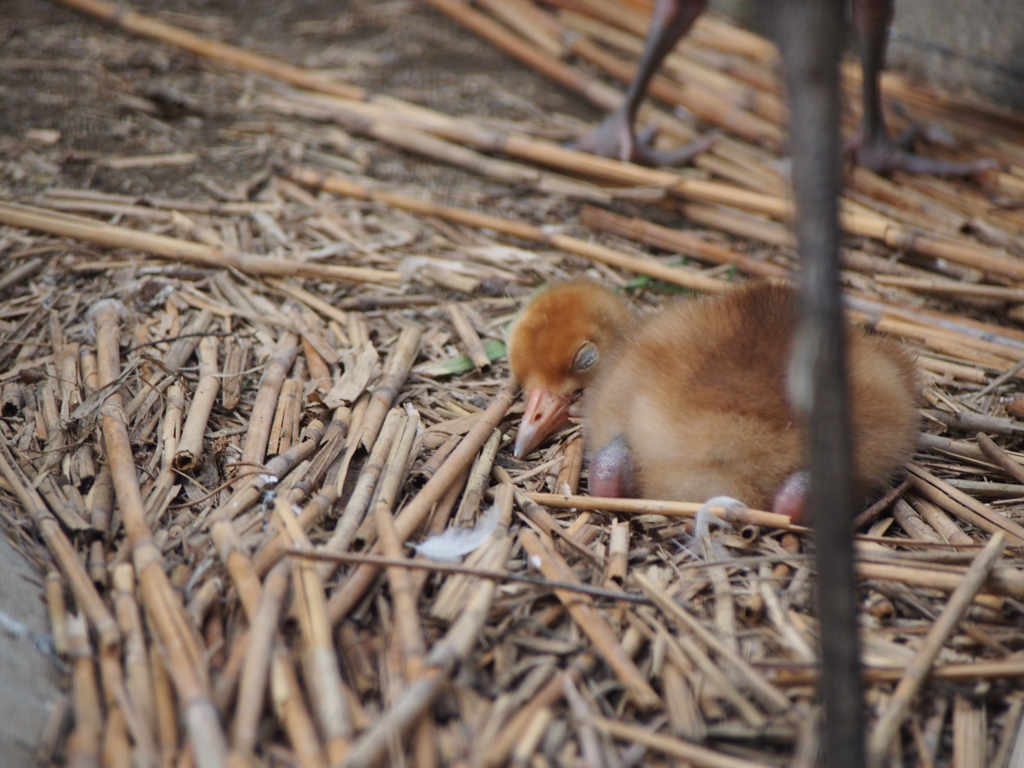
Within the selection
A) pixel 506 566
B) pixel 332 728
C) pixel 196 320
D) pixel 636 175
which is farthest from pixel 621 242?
pixel 332 728

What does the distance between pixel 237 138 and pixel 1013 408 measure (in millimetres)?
3245

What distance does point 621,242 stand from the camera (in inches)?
134

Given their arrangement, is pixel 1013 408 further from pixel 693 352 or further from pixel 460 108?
pixel 460 108

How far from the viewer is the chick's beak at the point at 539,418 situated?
7.77ft

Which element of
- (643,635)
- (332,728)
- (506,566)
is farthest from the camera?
(506,566)

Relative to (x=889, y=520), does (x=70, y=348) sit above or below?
below

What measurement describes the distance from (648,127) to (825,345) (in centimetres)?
313

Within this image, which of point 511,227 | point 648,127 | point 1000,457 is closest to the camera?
Result: point 1000,457

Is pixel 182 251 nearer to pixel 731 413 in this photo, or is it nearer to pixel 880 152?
pixel 731 413

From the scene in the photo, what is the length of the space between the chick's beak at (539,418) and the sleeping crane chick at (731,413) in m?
0.20

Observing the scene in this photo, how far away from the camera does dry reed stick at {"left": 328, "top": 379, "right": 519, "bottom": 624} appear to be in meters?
1.66

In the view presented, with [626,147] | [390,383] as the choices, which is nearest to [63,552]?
[390,383]

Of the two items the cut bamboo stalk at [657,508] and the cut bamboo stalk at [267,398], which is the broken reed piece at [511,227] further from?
the cut bamboo stalk at [657,508]

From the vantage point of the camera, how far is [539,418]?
243cm
